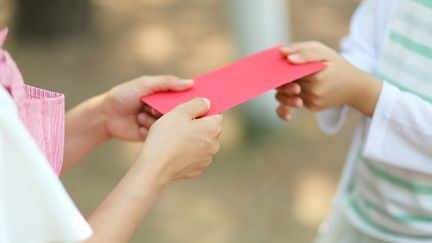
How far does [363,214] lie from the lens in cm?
144

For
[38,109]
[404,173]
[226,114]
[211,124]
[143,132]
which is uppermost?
[38,109]

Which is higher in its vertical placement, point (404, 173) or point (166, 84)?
point (166, 84)

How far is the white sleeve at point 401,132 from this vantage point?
1266mm

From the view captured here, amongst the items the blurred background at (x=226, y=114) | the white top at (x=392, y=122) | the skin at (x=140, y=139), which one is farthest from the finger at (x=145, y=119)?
the blurred background at (x=226, y=114)

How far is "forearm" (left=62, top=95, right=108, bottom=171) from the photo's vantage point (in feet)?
4.52

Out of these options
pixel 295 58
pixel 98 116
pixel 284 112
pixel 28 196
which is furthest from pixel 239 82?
pixel 28 196

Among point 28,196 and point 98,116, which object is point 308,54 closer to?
point 98,116

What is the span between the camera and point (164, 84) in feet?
4.19

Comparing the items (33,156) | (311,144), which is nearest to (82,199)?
(311,144)

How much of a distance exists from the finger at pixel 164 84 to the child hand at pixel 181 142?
105 mm

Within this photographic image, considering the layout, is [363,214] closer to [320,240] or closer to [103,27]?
[320,240]

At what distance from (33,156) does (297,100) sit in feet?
2.06

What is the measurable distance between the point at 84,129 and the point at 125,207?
0.40 meters

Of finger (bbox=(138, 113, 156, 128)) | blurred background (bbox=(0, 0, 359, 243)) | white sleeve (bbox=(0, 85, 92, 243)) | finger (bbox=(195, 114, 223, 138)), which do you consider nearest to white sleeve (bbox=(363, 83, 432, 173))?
finger (bbox=(195, 114, 223, 138))
